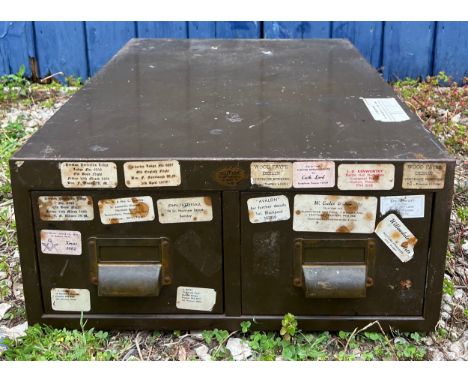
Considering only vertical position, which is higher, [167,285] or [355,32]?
[355,32]

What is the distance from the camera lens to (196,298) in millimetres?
1726

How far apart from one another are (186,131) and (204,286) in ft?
1.33

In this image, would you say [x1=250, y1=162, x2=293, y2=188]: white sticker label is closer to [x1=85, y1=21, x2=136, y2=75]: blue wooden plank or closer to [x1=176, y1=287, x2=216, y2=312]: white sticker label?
[x1=176, y1=287, x2=216, y2=312]: white sticker label

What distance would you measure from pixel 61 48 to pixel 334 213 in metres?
2.81

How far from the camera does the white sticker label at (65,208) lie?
1611 millimetres

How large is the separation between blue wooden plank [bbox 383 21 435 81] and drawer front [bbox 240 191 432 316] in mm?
2454

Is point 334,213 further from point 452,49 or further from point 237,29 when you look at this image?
point 452,49

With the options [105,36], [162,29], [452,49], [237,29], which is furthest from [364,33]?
[105,36]

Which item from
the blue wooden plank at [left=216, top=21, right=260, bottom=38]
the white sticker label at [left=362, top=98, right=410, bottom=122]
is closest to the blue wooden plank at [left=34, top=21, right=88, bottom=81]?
the blue wooden plank at [left=216, top=21, right=260, bottom=38]

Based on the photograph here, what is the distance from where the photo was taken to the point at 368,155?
5.17 feet

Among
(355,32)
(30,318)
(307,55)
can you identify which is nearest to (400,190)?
(30,318)

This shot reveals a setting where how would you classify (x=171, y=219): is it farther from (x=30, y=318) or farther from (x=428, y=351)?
(x=428, y=351)

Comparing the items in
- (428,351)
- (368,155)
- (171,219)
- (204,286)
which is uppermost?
(368,155)

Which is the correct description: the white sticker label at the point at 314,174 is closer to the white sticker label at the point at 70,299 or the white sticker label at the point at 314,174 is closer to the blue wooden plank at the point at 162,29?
the white sticker label at the point at 70,299
